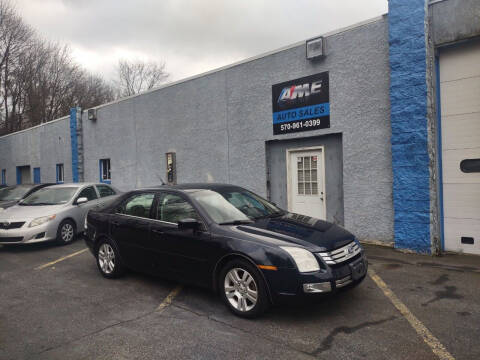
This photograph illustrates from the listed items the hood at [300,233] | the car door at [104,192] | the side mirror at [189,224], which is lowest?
the hood at [300,233]

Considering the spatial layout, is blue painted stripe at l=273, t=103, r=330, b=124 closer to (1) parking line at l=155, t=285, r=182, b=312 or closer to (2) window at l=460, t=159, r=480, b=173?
(2) window at l=460, t=159, r=480, b=173

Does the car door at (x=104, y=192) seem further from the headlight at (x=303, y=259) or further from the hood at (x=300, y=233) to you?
the headlight at (x=303, y=259)

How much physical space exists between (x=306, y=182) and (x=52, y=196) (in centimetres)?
622

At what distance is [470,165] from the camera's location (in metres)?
6.49

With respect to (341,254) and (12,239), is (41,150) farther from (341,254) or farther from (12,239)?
(341,254)

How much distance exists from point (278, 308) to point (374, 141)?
4.57 meters

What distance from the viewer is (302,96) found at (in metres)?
8.39

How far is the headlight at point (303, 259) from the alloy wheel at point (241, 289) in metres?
0.51

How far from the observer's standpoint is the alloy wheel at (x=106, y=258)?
215 inches

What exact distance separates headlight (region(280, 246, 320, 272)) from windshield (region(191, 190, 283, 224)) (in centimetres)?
90

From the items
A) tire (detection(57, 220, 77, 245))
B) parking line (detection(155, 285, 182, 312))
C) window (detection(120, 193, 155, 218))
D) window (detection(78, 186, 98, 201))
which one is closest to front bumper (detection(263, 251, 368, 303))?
parking line (detection(155, 285, 182, 312))

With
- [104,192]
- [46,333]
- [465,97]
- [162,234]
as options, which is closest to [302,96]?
[465,97]

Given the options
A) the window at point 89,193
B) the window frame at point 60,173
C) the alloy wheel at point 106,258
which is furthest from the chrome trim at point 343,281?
the window frame at point 60,173

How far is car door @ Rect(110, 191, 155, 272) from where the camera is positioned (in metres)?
4.93
